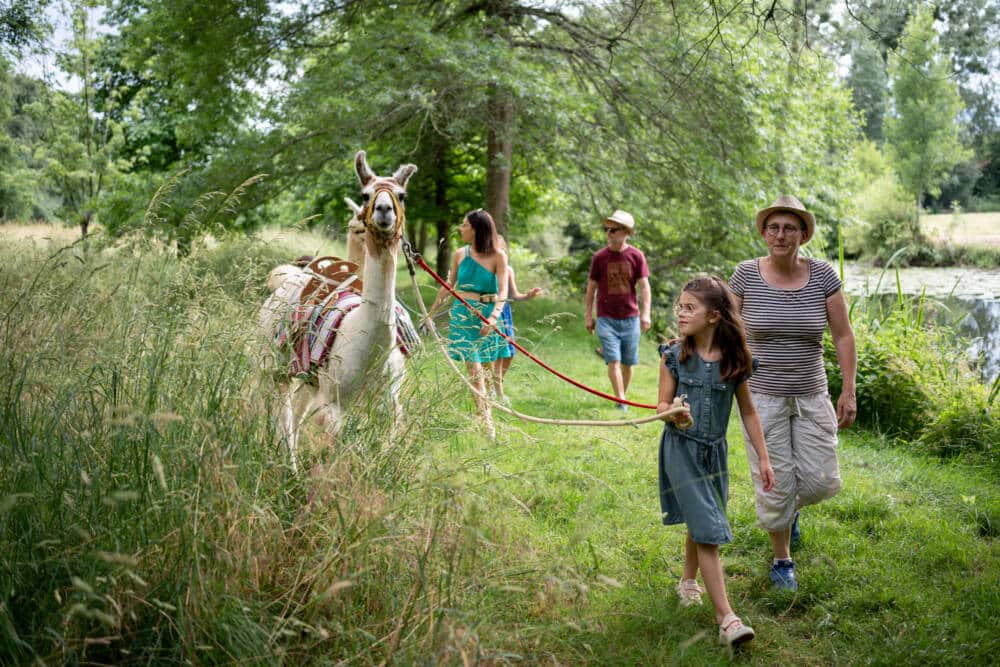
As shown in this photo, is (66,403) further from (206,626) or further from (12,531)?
(206,626)

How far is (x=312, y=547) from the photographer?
3.00 meters

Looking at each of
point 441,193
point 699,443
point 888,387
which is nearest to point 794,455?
point 699,443

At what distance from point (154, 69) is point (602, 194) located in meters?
7.64

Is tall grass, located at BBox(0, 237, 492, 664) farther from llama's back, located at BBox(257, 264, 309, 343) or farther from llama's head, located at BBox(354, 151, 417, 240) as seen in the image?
llama's head, located at BBox(354, 151, 417, 240)

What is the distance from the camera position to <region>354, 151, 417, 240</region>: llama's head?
4391mm

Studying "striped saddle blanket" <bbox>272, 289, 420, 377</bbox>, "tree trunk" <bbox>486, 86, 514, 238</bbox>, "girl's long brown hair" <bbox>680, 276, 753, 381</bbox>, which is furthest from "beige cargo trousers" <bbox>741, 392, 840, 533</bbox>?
"tree trunk" <bbox>486, 86, 514, 238</bbox>

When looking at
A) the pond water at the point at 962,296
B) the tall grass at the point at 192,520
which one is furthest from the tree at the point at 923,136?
the tall grass at the point at 192,520

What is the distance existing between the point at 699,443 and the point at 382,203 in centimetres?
200

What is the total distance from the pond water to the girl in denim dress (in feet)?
18.3

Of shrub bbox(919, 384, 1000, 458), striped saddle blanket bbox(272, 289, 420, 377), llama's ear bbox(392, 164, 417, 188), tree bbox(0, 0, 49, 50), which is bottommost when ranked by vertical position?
shrub bbox(919, 384, 1000, 458)

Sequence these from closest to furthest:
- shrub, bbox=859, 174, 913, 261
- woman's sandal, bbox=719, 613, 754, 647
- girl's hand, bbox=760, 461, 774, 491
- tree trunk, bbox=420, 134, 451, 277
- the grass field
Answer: woman's sandal, bbox=719, 613, 754, 647 → girl's hand, bbox=760, 461, 774, 491 → tree trunk, bbox=420, 134, 451, 277 → the grass field → shrub, bbox=859, 174, 913, 261

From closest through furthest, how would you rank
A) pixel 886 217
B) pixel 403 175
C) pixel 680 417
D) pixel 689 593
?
pixel 680 417, pixel 689 593, pixel 403 175, pixel 886 217

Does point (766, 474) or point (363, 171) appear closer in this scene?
point (766, 474)

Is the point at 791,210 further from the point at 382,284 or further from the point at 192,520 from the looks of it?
the point at 192,520
